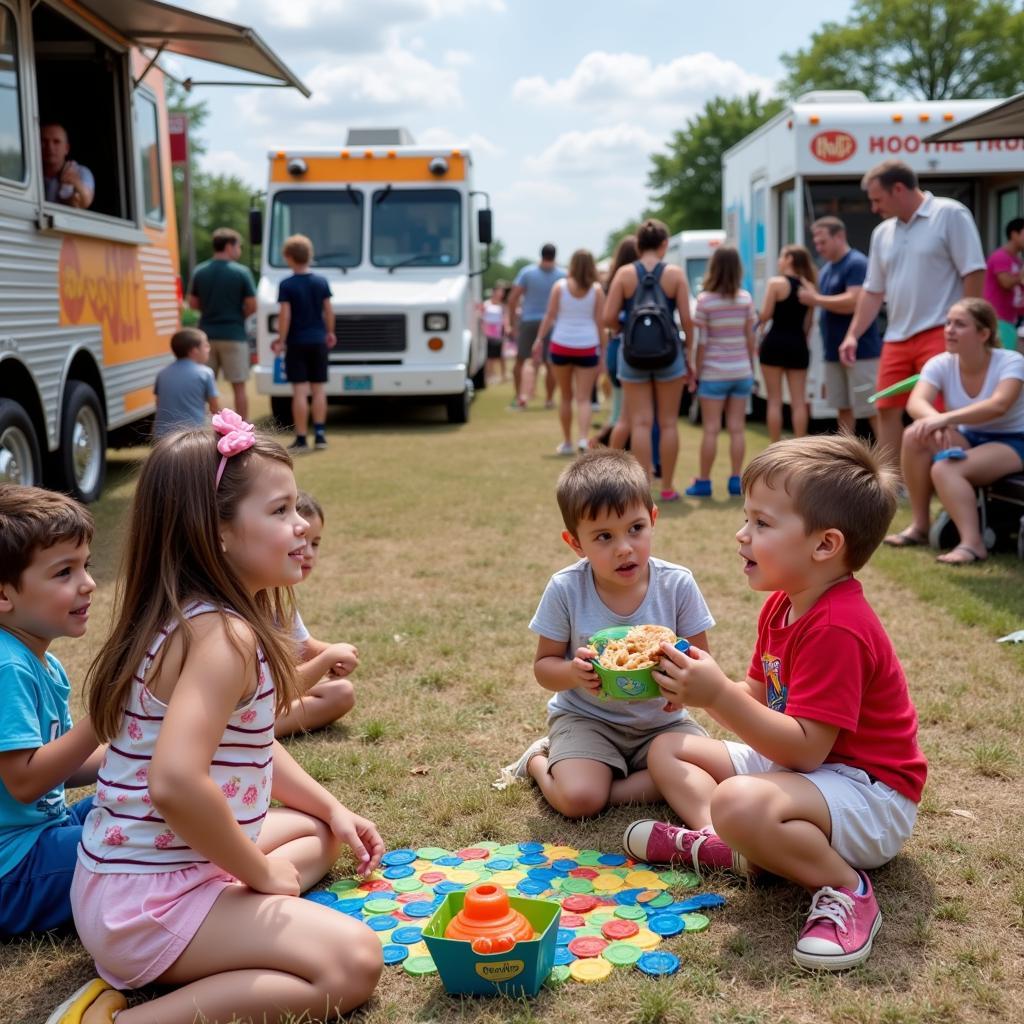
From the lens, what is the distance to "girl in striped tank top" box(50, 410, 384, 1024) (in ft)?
7.64

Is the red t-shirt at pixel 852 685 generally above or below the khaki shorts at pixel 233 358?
below

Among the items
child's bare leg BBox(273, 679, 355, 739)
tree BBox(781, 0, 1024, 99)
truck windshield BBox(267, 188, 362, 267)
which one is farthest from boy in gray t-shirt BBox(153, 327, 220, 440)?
tree BBox(781, 0, 1024, 99)

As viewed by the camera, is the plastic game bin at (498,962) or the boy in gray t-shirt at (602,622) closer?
the plastic game bin at (498,962)

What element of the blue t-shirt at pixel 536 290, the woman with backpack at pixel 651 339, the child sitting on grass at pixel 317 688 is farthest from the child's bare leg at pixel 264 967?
the blue t-shirt at pixel 536 290

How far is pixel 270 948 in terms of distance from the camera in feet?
7.77

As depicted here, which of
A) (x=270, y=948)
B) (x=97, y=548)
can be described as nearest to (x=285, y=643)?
(x=270, y=948)

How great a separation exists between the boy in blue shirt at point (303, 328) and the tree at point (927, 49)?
119 feet

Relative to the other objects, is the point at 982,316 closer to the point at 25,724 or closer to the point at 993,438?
the point at 993,438

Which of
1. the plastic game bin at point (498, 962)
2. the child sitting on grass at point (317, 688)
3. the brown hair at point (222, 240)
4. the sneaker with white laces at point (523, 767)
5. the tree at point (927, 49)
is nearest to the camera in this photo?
the plastic game bin at point (498, 962)

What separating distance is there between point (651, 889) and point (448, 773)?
99 centimetres

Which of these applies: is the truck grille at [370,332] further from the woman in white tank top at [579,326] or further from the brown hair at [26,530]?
the brown hair at [26,530]

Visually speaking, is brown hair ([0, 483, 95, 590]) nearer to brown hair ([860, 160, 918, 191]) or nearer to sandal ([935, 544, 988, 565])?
sandal ([935, 544, 988, 565])

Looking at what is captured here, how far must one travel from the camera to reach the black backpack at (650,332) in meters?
8.23

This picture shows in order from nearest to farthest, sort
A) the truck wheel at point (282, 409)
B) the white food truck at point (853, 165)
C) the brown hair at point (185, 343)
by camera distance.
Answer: the brown hair at point (185, 343) < the white food truck at point (853, 165) < the truck wheel at point (282, 409)
